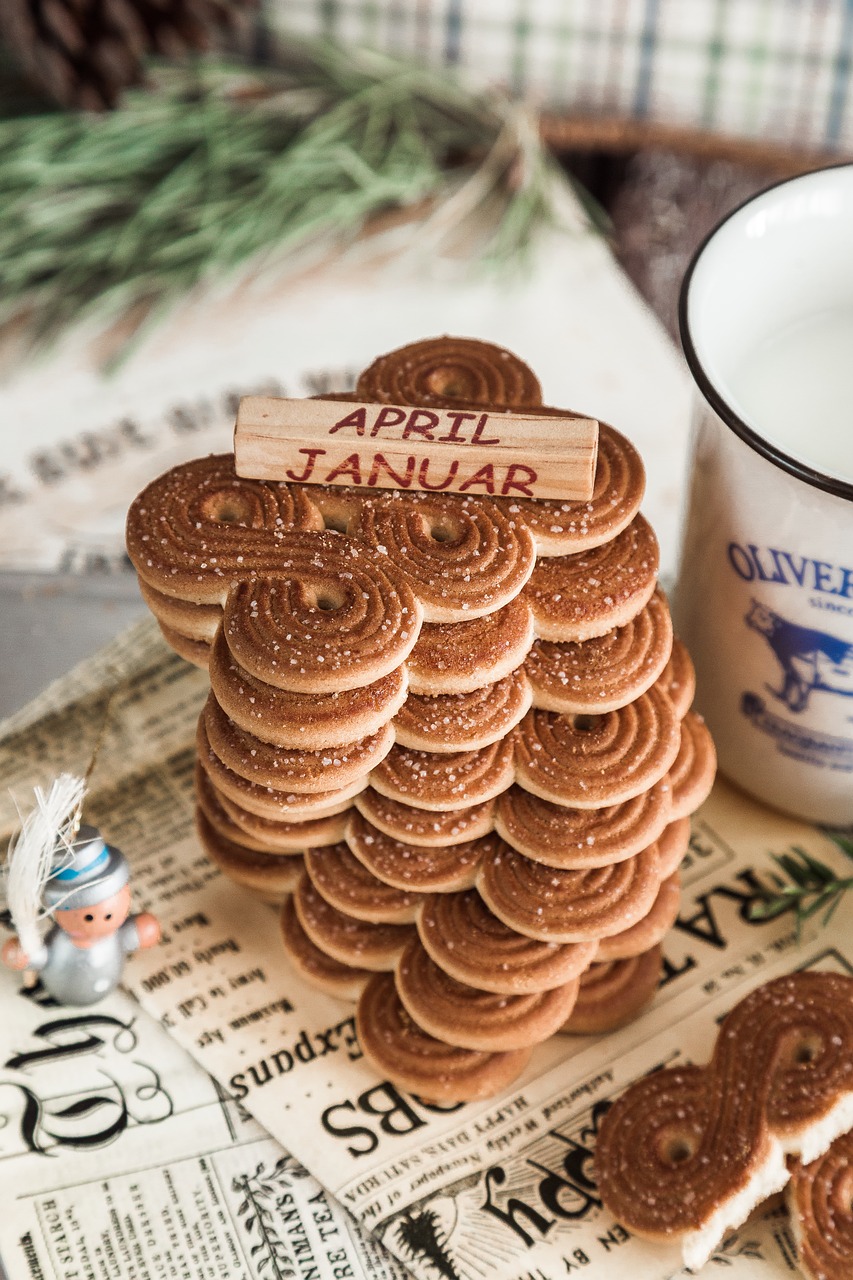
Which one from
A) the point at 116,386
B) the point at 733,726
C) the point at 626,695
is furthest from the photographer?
the point at 116,386

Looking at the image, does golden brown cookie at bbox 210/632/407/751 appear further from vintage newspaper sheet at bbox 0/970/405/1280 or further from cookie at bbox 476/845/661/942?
vintage newspaper sheet at bbox 0/970/405/1280

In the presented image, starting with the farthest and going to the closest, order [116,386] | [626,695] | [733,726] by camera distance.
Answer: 1. [116,386]
2. [733,726]
3. [626,695]

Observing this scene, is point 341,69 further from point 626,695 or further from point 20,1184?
point 20,1184

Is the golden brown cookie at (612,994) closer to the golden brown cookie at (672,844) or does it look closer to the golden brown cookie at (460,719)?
the golden brown cookie at (672,844)

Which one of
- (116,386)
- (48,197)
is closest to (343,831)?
(116,386)

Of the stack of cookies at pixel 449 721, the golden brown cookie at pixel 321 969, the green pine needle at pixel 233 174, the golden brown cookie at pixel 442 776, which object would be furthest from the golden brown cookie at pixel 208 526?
the green pine needle at pixel 233 174

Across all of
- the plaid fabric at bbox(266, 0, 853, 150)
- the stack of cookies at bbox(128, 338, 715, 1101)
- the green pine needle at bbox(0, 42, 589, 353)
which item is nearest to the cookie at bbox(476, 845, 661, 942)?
the stack of cookies at bbox(128, 338, 715, 1101)
